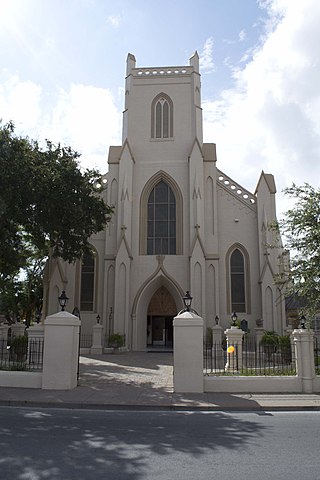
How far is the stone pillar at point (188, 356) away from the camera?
10891mm

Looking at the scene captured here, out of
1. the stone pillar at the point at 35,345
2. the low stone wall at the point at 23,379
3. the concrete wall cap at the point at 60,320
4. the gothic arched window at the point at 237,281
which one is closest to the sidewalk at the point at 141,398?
the low stone wall at the point at 23,379

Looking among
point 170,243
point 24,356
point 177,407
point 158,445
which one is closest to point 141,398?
point 177,407

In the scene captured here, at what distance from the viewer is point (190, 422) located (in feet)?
25.8

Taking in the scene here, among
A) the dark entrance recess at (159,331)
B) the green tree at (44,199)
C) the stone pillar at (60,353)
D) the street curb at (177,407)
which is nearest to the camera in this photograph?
the street curb at (177,407)

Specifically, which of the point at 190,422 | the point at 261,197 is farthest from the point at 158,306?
the point at 190,422

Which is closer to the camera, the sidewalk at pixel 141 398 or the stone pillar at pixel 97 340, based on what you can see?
the sidewalk at pixel 141 398

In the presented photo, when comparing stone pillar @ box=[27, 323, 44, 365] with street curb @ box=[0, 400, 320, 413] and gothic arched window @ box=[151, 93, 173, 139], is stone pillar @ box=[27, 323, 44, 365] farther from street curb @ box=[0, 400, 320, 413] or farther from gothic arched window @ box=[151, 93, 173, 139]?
gothic arched window @ box=[151, 93, 173, 139]

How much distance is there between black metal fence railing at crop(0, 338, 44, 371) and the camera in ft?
43.4

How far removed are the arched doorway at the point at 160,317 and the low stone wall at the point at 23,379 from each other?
55.8ft

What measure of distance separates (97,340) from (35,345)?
8846 millimetres

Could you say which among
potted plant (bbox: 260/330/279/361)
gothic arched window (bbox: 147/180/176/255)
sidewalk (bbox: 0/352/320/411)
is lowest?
sidewalk (bbox: 0/352/320/411)

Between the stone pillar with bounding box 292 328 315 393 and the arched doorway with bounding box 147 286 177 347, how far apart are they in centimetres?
1673

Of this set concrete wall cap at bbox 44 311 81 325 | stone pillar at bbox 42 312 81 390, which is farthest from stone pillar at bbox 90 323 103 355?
concrete wall cap at bbox 44 311 81 325

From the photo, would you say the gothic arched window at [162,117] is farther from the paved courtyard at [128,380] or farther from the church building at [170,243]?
the paved courtyard at [128,380]
